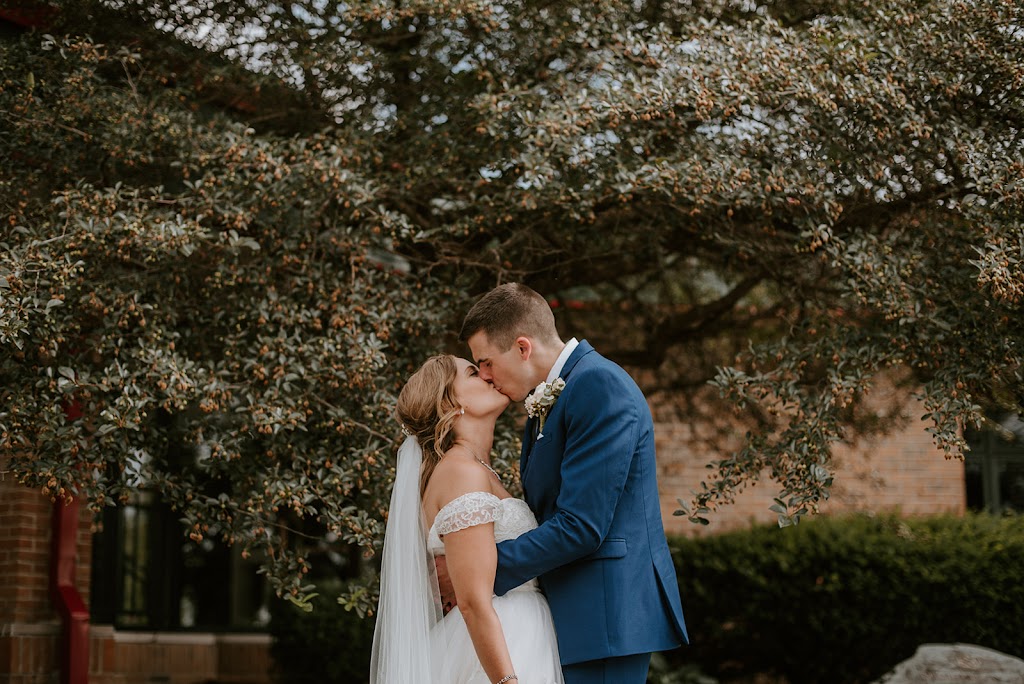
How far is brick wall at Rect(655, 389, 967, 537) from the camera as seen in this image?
12.2m

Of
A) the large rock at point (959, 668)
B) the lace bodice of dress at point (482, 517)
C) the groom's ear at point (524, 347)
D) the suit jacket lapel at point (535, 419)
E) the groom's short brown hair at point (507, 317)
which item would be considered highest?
the groom's short brown hair at point (507, 317)

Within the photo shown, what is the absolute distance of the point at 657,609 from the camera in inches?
151

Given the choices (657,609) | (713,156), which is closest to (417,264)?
(713,156)

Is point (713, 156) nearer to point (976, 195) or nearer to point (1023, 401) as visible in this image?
point (976, 195)

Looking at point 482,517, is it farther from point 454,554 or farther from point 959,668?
point 959,668

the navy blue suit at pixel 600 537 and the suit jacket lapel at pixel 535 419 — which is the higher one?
the suit jacket lapel at pixel 535 419

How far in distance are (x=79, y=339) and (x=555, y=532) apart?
310 cm

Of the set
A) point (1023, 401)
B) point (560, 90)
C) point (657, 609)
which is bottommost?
point (657, 609)

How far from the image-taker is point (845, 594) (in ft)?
33.0

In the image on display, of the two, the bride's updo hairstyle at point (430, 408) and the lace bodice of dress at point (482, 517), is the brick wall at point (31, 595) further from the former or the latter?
the lace bodice of dress at point (482, 517)

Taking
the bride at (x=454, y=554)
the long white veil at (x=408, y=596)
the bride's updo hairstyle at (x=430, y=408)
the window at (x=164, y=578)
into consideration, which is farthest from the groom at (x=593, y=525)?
the window at (x=164, y=578)

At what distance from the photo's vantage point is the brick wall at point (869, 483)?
12.2 metres

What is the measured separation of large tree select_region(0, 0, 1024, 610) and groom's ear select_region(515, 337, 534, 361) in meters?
1.60

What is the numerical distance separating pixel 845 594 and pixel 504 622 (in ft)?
23.2
